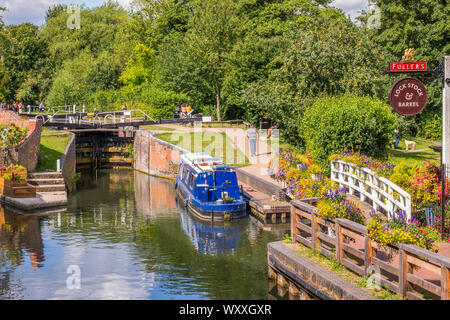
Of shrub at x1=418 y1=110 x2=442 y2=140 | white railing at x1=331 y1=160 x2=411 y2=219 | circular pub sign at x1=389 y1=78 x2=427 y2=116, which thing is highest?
circular pub sign at x1=389 y1=78 x2=427 y2=116

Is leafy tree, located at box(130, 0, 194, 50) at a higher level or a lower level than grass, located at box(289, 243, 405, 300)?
higher

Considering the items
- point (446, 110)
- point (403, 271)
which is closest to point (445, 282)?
point (403, 271)

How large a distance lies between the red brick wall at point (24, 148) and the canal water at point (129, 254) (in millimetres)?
3105

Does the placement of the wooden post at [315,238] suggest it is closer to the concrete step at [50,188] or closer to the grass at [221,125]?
the concrete step at [50,188]

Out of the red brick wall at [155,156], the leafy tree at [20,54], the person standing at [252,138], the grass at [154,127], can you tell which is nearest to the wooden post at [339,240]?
the person standing at [252,138]

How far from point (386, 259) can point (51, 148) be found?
2621 cm

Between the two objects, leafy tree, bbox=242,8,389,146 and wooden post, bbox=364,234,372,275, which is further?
leafy tree, bbox=242,8,389,146

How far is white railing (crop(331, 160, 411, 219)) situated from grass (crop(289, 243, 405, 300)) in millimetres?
2099

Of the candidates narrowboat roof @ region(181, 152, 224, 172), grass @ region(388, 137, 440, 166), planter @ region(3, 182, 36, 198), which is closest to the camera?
narrowboat roof @ region(181, 152, 224, 172)

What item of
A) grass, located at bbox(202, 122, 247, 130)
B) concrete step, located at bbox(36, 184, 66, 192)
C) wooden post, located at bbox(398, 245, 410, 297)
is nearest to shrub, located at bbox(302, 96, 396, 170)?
concrete step, located at bbox(36, 184, 66, 192)

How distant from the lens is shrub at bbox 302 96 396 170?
22594mm

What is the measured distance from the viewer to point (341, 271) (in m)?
11.9

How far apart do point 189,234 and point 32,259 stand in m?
6.05
